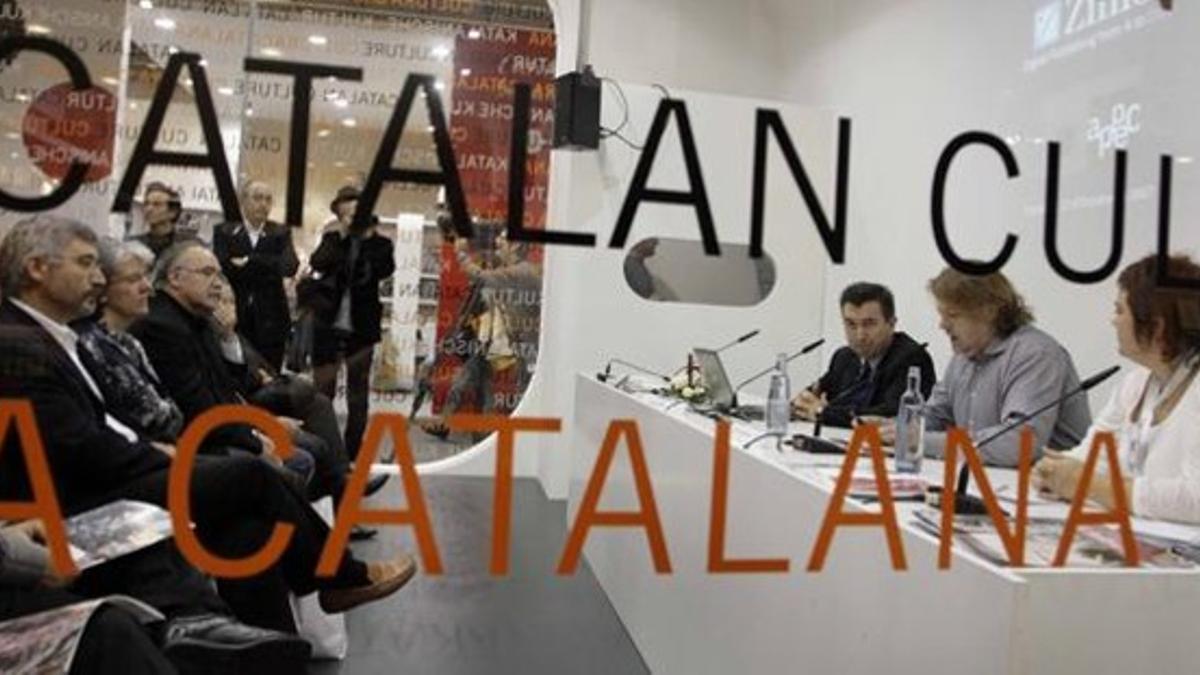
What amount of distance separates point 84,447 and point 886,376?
1.99m

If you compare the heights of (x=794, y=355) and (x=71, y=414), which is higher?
(x=794, y=355)

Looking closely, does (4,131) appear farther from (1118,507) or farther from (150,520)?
(1118,507)

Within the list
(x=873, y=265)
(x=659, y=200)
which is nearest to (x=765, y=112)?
(x=659, y=200)

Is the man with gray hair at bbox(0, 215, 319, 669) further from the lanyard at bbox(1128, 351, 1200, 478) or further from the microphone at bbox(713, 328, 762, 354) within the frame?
the microphone at bbox(713, 328, 762, 354)

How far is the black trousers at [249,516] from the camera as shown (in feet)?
3.92

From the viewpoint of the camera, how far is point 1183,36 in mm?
2408

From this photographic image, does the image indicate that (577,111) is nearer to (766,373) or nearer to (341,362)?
(341,362)

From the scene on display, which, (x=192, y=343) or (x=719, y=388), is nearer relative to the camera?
(x=192, y=343)

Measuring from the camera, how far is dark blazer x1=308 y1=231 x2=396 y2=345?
130cm

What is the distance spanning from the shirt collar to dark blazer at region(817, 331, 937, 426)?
1.60 metres

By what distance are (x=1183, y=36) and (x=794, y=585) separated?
175 cm

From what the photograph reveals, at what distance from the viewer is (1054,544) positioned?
1331mm

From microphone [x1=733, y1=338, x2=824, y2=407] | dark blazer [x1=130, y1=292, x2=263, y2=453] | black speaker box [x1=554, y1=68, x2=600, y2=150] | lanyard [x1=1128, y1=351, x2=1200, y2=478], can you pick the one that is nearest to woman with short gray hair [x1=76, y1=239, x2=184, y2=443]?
dark blazer [x1=130, y1=292, x2=263, y2=453]

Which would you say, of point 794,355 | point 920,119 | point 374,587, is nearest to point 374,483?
point 374,587
